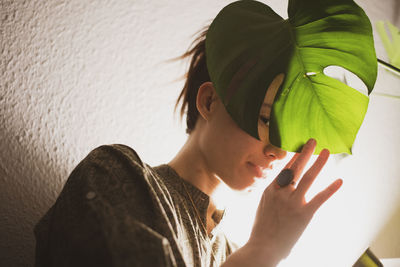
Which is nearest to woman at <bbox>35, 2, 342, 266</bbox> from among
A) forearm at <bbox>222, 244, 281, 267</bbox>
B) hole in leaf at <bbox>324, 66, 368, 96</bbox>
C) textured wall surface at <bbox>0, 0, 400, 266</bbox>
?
forearm at <bbox>222, 244, 281, 267</bbox>

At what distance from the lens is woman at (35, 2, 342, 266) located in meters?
0.45

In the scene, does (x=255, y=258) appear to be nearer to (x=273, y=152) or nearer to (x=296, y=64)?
(x=273, y=152)

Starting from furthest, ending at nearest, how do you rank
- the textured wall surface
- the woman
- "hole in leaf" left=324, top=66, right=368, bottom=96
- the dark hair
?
"hole in leaf" left=324, top=66, right=368, bottom=96
the dark hair
the textured wall surface
the woman

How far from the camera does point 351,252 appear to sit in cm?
125

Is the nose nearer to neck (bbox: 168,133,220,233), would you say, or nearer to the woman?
the woman

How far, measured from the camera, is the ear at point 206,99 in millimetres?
791

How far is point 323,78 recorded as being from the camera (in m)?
0.69

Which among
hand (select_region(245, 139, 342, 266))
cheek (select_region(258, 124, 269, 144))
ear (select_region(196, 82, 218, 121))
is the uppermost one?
ear (select_region(196, 82, 218, 121))

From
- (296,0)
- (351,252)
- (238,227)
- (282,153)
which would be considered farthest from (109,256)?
(351,252)

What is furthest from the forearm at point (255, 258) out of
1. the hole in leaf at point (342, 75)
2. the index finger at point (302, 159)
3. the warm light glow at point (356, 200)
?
the hole in leaf at point (342, 75)

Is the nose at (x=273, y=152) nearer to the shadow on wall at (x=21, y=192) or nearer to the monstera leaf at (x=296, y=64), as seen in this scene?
the monstera leaf at (x=296, y=64)

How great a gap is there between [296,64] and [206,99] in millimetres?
226

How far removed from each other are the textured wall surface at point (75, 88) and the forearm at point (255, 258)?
0.51m

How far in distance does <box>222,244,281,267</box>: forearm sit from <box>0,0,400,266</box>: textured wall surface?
51 centimetres
